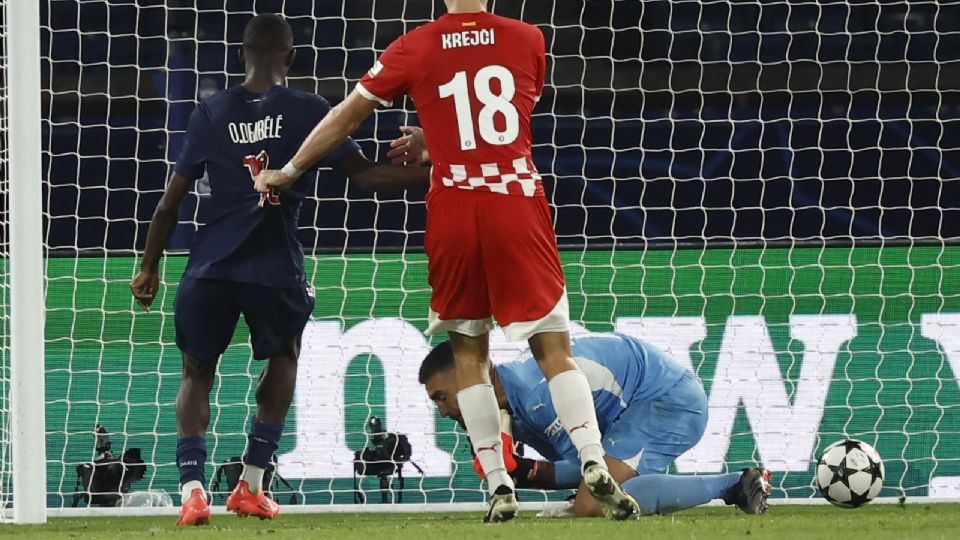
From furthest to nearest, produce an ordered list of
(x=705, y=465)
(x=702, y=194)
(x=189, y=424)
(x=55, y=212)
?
1. (x=55, y=212)
2. (x=702, y=194)
3. (x=705, y=465)
4. (x=189, y=424)

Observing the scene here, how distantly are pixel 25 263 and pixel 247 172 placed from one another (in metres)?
0.77

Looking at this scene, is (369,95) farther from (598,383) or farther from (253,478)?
(253,478)

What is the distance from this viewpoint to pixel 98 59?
1032 cm

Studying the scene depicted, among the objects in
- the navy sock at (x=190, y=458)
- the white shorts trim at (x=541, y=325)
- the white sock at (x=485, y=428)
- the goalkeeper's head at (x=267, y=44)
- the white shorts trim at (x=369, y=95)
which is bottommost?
the navy sock at (x=190, y=458)

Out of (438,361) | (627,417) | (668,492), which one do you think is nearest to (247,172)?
(438,361)

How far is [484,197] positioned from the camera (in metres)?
4.21

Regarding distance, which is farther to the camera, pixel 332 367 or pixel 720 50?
pixel 720 50

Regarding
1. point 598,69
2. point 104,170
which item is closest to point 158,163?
point 104,170

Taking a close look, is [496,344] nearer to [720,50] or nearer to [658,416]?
[658,416]

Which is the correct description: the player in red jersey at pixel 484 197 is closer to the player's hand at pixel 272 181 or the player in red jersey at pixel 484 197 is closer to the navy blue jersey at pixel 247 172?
the player's hand at pixel 272 181

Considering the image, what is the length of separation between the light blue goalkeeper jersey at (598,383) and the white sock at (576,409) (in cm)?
73

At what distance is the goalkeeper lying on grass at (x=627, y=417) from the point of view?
4848 mm

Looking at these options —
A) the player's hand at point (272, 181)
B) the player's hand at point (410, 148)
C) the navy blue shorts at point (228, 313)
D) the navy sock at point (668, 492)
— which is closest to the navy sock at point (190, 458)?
the navy blue shorts at point (228, 313)

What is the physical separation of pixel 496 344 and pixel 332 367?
653 millimetres
